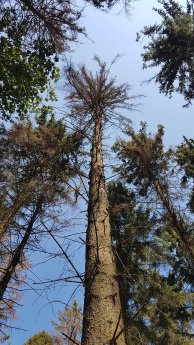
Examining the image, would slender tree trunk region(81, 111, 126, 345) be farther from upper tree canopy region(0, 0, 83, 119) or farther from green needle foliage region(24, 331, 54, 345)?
green needle foliage region(24, 331, 54, 345)

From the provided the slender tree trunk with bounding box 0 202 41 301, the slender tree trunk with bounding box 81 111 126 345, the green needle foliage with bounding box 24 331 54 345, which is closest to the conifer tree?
the slender tree trunk with bounding box 81 111 126 345

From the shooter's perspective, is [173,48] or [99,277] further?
[173,48]

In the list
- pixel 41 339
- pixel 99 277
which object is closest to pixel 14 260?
pixel 99 277

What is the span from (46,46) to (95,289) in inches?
246

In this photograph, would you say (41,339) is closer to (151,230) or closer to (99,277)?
(151,230)

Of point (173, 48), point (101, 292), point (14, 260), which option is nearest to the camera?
point (101, 292)

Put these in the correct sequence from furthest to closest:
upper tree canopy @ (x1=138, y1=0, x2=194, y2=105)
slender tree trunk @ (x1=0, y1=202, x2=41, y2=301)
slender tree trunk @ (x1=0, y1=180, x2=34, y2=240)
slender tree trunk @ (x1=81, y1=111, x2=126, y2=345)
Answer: upper tree canopy @ (x1=138, y1=0, x2=194, y2=105) < slender tree trunk @ (x1=0, y1=202, x2=41, y2=301) < slender tree trunk @ (x1=0, y1=180, x2=34, y2=240) < slender tree trunk @ (x1=81, y1=111, x2=126, y2=345)

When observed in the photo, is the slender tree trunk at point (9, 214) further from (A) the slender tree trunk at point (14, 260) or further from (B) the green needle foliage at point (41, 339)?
(B) the green needle foliage at point (41, 339)

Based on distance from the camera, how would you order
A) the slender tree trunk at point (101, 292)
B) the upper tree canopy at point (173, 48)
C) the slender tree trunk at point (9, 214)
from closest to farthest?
the slender tree trunk at point (101, 292) < the slender tree trunk at point (9, 214) < the upper tree canopy at point (173, 48)

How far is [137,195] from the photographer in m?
13.5

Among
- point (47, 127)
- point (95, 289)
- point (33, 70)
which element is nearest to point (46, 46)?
point (33, 70)

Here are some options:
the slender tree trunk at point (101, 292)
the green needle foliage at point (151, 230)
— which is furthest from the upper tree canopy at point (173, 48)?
the slender tree trunk at point (101, 292)

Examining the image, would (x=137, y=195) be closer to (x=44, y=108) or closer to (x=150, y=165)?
(x=150, y=165)

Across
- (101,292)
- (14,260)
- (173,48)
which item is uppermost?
(173,48)
